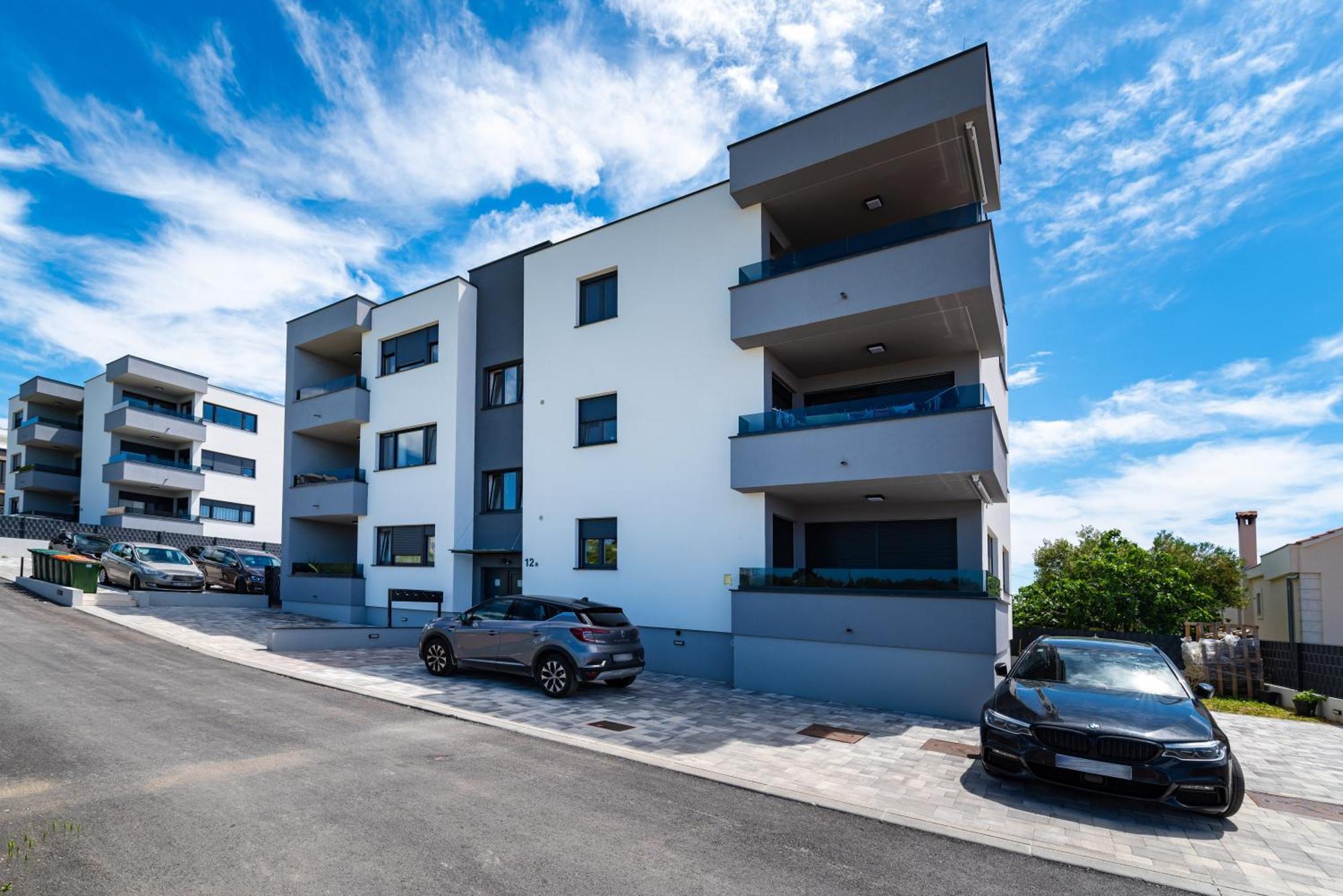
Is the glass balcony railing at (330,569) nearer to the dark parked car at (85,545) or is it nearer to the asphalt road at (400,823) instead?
the dark parked car at (85,545)

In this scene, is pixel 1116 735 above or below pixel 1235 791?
above

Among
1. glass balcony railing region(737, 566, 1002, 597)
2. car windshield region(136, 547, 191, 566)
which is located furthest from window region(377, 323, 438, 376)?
glass balcony railing region(737, 566, 1002, 597)

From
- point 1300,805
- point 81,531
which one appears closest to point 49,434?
point 81,531

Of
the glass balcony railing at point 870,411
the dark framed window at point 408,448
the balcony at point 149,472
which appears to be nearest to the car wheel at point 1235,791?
the glass balcony railing at point 870,411

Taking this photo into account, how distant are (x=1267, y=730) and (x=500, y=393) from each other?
60.5 feet

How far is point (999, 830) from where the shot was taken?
20.1 feet

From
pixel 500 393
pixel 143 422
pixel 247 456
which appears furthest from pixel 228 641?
pixel 247 456

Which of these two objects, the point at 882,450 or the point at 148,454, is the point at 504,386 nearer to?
the point at 882,450

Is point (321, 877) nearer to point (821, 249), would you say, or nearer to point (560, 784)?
point (560, 784)

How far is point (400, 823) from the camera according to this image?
221 inches

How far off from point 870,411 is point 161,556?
23577 mm

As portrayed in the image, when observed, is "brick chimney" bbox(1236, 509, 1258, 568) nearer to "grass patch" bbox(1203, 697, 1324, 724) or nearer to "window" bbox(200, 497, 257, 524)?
"grass patch" bbox(1203, 697, 1324, 724)

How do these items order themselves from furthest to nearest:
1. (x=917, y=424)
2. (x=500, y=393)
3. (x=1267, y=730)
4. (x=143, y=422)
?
(x=143, y=422) → (x=500, y=393) → (x=917, y=424) → (x=1267, y=730)

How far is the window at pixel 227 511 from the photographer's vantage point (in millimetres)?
37844
